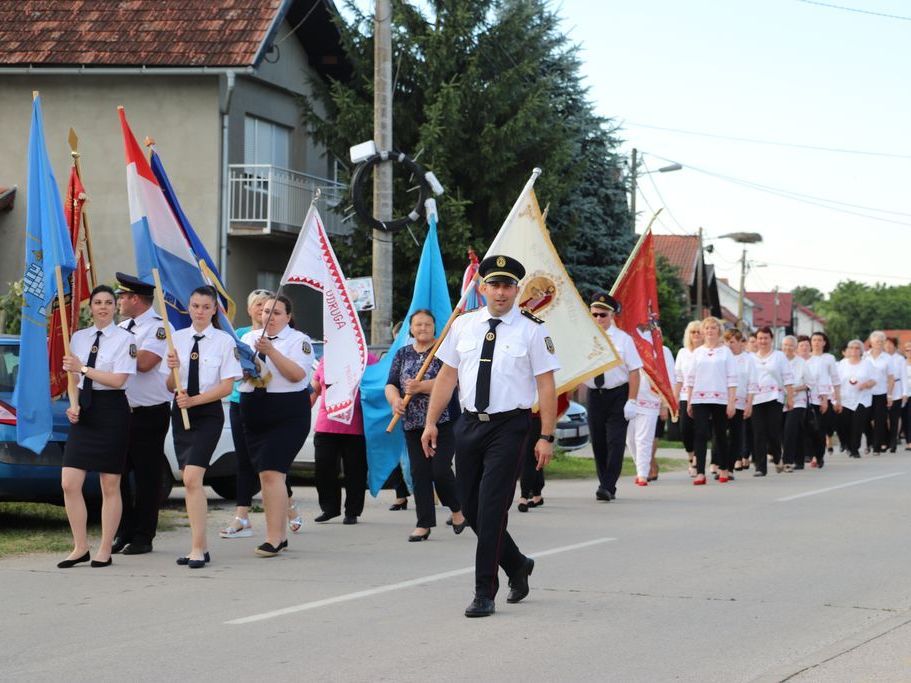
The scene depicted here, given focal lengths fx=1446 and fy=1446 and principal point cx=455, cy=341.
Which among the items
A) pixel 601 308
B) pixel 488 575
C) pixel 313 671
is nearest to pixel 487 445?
pixel 488 575

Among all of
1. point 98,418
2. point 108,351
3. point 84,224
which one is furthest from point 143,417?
point 84,224

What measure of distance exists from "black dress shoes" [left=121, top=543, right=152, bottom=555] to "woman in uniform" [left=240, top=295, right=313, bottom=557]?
82 centimetres

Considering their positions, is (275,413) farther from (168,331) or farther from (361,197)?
(361,197)

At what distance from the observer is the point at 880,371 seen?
1003 inches

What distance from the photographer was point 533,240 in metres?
12.3

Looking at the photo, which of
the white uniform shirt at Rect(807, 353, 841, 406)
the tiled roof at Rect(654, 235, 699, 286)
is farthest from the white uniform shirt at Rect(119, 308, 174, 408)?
the tiled roof at Rect(654, 235, 699, 286)

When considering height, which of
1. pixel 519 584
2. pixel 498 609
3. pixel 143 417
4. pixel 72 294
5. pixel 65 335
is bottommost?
pixel 498 609

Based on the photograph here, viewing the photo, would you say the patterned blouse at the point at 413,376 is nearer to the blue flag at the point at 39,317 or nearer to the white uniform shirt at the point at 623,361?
the blue flag at the point at 39,317

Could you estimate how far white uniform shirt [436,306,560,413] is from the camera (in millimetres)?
7891

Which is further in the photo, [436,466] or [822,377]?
[822,377]

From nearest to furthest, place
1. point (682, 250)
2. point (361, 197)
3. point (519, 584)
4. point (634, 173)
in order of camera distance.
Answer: point (519, 584) → point (361, 197) → point (634, 173) → point (682, 250)

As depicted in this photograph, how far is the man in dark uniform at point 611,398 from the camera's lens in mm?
14742

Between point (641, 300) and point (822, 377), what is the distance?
7.23 meters

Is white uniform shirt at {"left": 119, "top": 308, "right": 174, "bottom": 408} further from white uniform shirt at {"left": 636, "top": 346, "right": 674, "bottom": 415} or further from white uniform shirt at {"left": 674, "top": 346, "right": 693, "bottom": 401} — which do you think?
white uniform shirt at {"left": 674, "top": 346, "right": 693, "bottom": 401}
